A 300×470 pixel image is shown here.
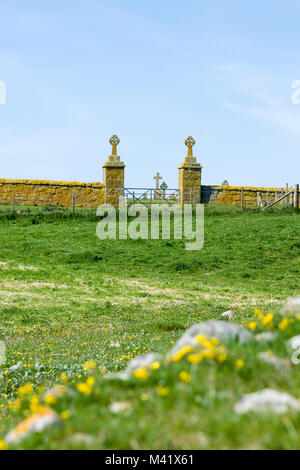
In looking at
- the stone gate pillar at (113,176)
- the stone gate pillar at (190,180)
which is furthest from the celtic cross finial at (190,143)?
the stone gate pillar at (113,176)

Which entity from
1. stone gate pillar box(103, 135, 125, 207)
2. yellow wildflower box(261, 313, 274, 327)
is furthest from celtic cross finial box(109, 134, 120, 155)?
yellow wildflower box(261, 313, 274, 327)

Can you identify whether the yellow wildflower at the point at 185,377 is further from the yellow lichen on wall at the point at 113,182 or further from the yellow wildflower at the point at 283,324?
the yellow lichen on wall at the point at 113,182

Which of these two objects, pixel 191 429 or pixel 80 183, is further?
pixel 80 183

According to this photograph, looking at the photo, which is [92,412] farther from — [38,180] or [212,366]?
[38,180]

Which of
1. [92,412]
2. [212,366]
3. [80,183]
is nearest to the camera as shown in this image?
[92,412]

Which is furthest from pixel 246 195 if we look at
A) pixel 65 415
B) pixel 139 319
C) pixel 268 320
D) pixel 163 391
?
pixel 65 415

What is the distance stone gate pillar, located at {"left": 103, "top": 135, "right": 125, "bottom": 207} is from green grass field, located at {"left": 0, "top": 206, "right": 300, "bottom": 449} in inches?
188

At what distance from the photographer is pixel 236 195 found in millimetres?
41781

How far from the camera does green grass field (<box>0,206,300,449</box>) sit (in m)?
3.37

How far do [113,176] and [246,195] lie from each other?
12.3m

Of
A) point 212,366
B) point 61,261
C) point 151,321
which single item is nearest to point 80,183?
point 61,261

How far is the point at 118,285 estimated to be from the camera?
19.6m

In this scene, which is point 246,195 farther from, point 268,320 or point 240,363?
point 240,363
